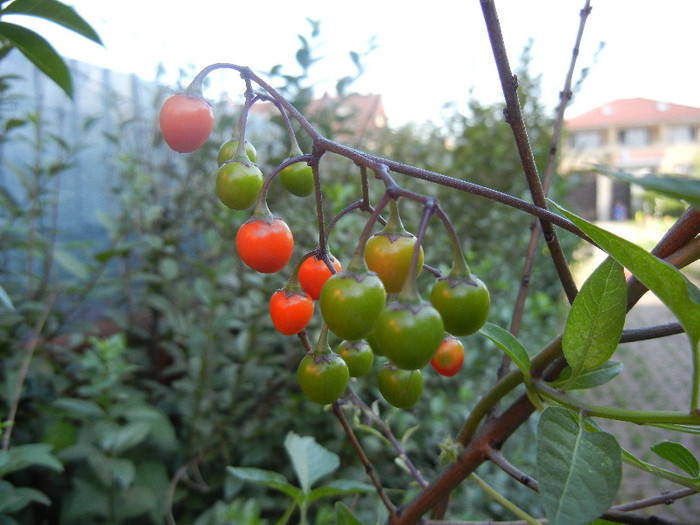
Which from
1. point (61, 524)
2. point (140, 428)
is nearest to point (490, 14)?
point (140, 428)

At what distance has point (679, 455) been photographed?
1.91 feet

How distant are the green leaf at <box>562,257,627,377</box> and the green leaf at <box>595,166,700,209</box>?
20 cm

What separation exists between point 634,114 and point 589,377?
3368 centimetres

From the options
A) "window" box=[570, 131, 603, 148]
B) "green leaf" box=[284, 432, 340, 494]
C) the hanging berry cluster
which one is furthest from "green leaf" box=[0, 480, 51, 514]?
"window" box=[570, 131, 603, 148]

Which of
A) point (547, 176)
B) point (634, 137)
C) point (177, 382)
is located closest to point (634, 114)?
point (634, 137)

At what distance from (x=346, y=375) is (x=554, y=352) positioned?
9.9 inches

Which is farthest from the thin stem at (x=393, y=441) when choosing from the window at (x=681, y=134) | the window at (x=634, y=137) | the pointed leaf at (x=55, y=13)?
the window at (x=681, y=134)

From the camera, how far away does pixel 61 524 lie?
4.79ft

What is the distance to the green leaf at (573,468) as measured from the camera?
41cm

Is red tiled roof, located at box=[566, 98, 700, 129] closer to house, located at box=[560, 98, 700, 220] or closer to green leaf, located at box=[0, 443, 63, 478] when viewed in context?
house, located at box=[560, 98, 700, 220]

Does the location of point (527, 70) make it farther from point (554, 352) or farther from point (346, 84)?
point (554, 352)

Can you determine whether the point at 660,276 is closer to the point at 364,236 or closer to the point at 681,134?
the point at 364,236

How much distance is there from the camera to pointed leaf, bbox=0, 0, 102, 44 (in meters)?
0.67

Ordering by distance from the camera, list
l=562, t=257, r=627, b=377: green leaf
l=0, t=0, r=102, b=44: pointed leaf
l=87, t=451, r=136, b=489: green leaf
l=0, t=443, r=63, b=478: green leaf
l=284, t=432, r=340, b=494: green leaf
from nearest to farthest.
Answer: l=562, t=257, r=627, b=377: green leaf, l=0, t=0, r=102, b=44: pointed leaf, l=284, t=432, r=340, b=494: green leaf, l=0, t=443, r=63, b=478: green leaf, l=87, t=451, r=136, b=489: green leaf
